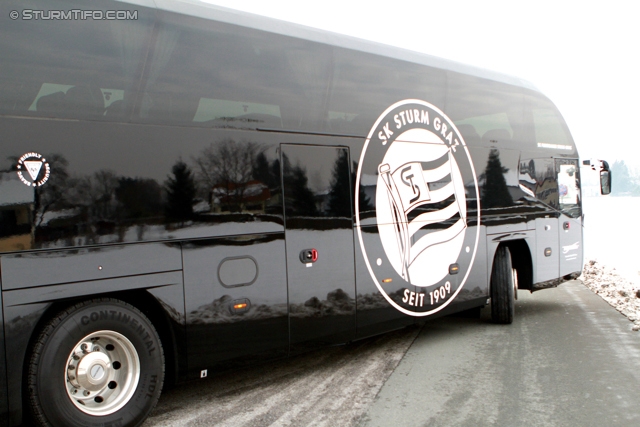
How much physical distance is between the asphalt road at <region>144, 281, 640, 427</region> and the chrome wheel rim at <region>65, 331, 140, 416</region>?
0.44m

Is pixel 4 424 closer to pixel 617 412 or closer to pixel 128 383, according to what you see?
pixel 128 383

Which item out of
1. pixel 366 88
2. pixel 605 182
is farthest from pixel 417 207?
pixel 605 182

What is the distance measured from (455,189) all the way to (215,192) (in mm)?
3625

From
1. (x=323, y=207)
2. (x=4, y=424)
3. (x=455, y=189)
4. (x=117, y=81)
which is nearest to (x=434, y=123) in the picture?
(x=455, y=189)

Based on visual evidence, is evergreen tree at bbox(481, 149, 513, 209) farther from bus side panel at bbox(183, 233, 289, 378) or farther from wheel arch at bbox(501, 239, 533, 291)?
bus side panel at bbox(183, 233, 289, 378)

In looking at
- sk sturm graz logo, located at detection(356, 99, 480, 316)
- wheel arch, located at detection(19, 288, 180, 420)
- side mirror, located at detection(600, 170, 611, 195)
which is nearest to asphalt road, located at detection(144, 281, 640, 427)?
wheel arch, located at detection(19, 288, 180, 420)

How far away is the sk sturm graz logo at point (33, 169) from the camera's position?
370 centimetres

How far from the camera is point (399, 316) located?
640 cm

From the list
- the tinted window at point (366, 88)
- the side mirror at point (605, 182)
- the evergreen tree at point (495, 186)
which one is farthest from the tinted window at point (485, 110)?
the side mirror at point (605, 182)

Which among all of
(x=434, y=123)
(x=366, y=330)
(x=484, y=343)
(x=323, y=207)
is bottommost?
(x=484, y=343)

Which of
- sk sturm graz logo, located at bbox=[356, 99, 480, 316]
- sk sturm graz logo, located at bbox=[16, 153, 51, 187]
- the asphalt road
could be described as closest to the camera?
sk sturm graz logo, located at bbox=[16, 153, 51, 187]

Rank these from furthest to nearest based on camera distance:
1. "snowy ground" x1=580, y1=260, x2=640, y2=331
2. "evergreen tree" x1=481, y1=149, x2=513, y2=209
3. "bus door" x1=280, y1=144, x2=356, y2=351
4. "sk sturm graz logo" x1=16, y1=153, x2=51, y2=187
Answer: "snowy ground" x1=580, y1=260, x2=640, y2=331 → "evergreen tree" x1=481, y1=149, x2=513, y2=209 → "bus door" x1=280, y1=144, x2=356, y2=351 → "sk sturm graz logo" x1=16, y1=153, x2=51, y2=187
